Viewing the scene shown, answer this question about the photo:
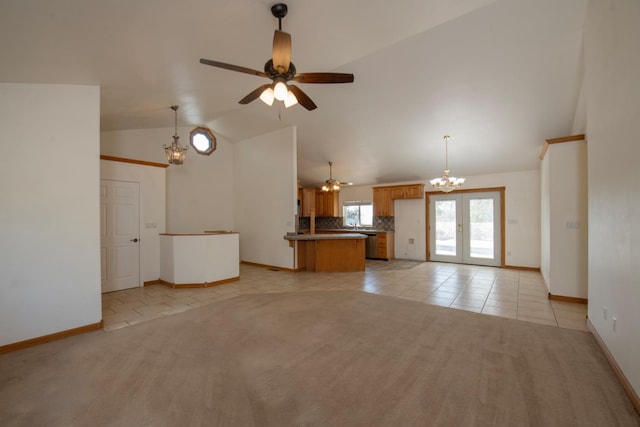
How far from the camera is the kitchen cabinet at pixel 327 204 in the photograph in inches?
376

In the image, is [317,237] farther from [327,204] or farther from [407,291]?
[327,204]

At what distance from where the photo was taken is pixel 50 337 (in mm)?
2896

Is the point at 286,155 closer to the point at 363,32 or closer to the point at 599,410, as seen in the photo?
the point at 363,32

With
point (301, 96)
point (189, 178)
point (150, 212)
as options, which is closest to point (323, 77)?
point (301, 96)

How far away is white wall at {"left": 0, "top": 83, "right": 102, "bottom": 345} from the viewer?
8.85 ft

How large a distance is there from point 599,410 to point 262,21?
4.04 m

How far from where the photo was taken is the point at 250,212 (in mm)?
7293

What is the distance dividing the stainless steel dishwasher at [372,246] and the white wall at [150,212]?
5.73m

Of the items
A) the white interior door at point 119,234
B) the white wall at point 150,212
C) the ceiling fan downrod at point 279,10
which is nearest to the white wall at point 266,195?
the white wall at point 150,212

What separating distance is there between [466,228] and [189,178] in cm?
755

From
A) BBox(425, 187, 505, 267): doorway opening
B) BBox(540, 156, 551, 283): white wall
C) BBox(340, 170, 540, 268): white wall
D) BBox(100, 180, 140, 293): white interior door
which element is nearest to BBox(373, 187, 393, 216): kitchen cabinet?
BBox(425, 187, 505, 267): doorway opening

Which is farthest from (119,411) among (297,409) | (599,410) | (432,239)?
(432,239)

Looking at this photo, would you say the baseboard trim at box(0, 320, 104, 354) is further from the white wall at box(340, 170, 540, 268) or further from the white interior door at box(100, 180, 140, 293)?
the white wall at box(340, 170, 540, 268)

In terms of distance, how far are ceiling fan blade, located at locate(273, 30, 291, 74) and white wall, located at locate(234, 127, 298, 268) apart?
388 cm
